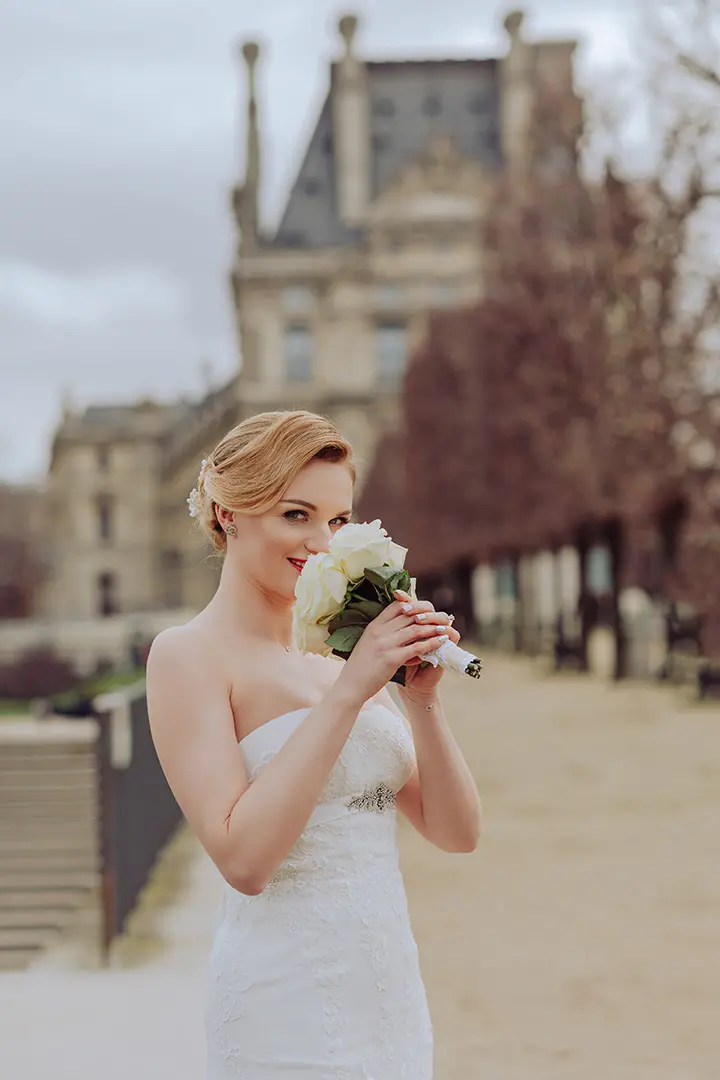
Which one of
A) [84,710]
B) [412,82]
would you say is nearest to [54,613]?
[412,82]

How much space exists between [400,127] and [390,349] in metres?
10.9

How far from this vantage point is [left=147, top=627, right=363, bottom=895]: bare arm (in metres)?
2.02

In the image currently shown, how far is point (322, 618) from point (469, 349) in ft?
103

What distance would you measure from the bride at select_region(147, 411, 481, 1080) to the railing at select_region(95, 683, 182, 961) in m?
4.56

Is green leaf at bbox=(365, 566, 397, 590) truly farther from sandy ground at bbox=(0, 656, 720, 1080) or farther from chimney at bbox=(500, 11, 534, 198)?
chimney at bbox=(500, 11, 534, 198)

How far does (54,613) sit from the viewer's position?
283ft

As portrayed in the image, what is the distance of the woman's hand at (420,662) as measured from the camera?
2059mm

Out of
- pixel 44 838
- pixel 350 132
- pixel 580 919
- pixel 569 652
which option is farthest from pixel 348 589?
pixel 350 132

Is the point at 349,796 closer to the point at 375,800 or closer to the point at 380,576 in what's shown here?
the point at 375,800

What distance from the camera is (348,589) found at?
2.08 meters

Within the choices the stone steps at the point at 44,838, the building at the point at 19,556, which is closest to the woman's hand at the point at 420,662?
the stone steps at the point at 44,838

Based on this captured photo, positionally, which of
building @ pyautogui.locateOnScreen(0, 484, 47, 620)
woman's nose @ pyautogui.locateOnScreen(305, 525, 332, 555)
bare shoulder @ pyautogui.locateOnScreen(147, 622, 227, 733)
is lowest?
building @ pyautogui.locateOnScreen(0, 484, 47, 620)

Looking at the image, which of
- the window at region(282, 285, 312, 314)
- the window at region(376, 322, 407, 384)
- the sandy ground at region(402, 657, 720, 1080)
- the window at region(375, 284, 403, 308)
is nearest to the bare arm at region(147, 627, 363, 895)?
the sandy ground at region(402, 657, 720, 1080)

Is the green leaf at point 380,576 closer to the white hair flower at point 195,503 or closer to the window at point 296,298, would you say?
the white hair flower at point 195,503
